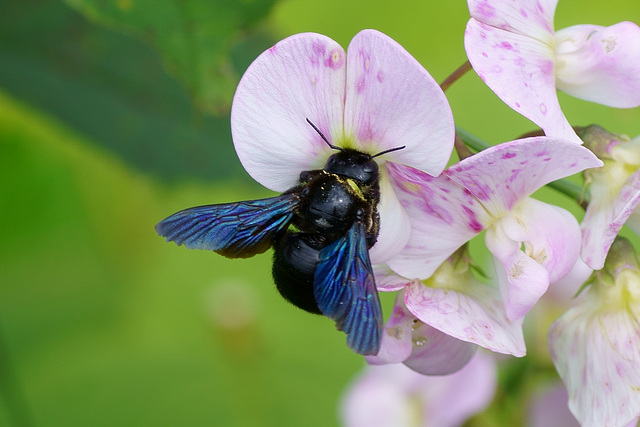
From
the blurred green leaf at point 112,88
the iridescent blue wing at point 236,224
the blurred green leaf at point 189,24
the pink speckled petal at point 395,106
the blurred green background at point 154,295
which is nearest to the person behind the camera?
the pink speckled petal at point 395,106

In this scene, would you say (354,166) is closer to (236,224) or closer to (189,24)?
(236,224)

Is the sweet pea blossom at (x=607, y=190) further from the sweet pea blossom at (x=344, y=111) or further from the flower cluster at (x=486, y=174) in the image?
the sweet pea blossom at (x=344, y=111)

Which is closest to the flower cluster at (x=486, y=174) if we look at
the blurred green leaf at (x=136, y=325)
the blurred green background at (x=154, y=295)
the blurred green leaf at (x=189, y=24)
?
the blurred green leaf at (x=189, y=24)

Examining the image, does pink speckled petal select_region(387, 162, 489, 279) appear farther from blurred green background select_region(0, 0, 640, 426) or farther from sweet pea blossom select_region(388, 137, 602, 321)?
blurred green background select_region(0, 0, 640, 426)

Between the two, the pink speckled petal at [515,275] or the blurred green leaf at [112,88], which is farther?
the blurred green leaf at [112,88]

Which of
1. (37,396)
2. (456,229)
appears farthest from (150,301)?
(456,229)

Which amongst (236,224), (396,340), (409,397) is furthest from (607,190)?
(409,397)
